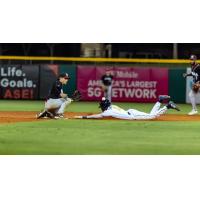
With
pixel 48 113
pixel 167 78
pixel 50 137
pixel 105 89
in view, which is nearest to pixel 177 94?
pixel 167 78

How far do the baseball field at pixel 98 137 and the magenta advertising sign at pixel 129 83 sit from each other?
900 cm

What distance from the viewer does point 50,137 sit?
1014 centimetres

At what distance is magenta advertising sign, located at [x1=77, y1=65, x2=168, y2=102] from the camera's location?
75.2 ft

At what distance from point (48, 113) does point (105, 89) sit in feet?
27.7

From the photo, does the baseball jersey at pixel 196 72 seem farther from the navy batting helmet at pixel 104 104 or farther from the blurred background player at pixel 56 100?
the blurred background player at pixel 56 100

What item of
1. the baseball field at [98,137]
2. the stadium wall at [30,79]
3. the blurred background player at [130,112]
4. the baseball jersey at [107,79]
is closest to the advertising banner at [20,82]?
the stadium wall at [30,79]

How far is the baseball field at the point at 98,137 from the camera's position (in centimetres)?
870

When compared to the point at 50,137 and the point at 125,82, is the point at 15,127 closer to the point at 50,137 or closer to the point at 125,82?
the point at 50,137

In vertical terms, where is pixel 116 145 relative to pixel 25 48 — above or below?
below

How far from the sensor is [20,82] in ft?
78.3

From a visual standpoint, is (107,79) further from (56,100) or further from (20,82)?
(56,100)

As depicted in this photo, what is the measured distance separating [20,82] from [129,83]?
4.57 meters

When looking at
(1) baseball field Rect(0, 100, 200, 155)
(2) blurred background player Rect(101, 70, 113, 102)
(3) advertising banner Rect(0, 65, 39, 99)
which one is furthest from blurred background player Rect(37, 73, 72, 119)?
(3) advertising banner Rect(0, 65, 39, 99)

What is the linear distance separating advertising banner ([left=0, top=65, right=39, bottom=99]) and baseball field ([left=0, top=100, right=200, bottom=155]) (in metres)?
9.96
